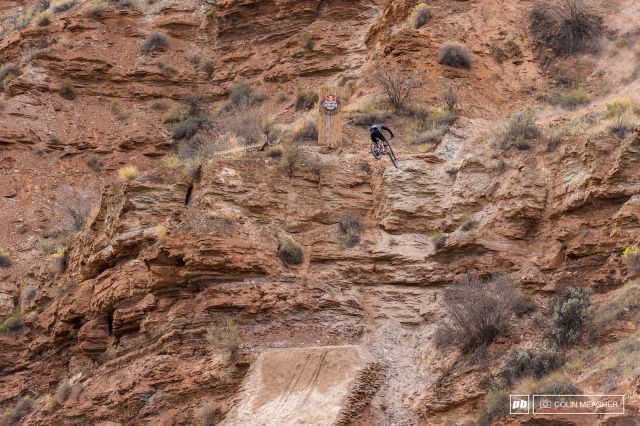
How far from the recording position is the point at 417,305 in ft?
58.4

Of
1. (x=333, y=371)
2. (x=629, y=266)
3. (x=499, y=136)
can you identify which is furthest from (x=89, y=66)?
(x=629, y=266)

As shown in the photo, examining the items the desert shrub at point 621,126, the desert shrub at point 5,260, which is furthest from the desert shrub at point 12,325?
the desert shrub at point 621,126

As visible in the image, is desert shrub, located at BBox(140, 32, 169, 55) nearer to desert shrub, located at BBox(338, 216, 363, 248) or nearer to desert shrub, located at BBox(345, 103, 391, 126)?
desert shrub, located at BBox(345, 103, 391, 126)

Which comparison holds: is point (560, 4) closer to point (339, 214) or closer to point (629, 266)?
point (339, 214)

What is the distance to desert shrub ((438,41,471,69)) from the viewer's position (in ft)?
83.1

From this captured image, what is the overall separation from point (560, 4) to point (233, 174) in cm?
1224

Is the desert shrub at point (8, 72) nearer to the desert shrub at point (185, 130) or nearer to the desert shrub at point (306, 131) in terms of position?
the desert shrub at point (185, 130)

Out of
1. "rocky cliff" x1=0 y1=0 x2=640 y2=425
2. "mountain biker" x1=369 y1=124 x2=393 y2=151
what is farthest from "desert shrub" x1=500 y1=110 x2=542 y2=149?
"mountain biker" x1=369 y1=124 x2=393 y2=151

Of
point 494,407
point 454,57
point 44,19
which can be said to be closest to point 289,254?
point 494,407

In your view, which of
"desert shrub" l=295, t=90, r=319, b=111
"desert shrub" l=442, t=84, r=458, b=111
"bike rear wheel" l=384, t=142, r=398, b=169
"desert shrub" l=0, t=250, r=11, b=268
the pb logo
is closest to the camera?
the pb logo

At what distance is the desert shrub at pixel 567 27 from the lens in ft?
85.4

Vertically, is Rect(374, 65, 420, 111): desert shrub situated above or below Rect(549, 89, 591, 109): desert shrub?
above

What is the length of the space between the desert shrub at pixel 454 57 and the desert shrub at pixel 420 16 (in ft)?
6.20

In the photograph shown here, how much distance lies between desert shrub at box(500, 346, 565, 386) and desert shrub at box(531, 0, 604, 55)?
1368 centimetres
